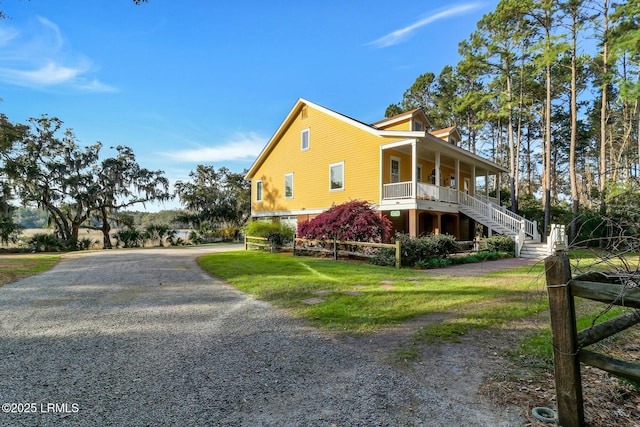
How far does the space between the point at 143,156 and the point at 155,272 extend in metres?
25.0

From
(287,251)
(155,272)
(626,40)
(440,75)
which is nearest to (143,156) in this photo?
(287,251)

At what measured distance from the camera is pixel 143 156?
101 feet

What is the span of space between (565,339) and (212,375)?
319 centimetres

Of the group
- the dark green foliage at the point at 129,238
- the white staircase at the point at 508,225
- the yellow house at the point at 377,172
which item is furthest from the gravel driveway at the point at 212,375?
the dark green foliage at the point at 129,238

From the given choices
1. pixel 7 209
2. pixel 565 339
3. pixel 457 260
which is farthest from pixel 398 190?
pixel 7 209

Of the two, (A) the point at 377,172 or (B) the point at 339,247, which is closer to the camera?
(B) the point at 339,247

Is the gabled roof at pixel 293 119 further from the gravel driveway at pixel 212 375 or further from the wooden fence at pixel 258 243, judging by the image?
the gravel driveway at pixel 212 375

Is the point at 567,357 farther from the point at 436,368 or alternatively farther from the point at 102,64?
the point at 102,64

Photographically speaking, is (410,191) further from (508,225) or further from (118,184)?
(118,184)

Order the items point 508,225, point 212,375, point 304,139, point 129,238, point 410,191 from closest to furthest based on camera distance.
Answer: point 212,375 < point 410,191 < point 508,225 < point 304,139 < point 129,238

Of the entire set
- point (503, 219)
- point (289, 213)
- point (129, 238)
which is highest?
point (289, 213)

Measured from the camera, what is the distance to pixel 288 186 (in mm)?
21812

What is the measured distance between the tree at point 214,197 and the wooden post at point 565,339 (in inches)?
1457

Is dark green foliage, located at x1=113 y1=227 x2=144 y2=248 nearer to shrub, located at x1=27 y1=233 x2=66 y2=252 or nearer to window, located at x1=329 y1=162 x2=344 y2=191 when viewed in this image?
shrub, located at x1=27 y1=233 x2=66 y2=252
